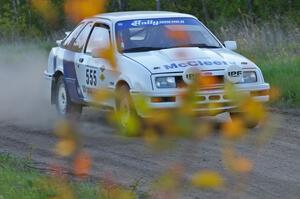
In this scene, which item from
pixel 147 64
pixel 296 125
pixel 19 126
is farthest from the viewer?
pixel 19 126

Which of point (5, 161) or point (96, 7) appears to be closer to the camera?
point (96, 7)

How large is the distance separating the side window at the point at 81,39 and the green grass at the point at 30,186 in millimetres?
3857

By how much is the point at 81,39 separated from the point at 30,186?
5.16 metres

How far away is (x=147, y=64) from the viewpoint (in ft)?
33.3

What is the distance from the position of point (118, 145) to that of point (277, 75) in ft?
17.3

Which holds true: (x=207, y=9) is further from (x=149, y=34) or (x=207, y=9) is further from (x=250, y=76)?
(x=250, y=76)

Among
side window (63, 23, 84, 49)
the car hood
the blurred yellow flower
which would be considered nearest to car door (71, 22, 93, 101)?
side window (63, 23, 84, 49)

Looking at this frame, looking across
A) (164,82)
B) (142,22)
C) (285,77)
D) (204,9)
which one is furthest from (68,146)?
(204,9)

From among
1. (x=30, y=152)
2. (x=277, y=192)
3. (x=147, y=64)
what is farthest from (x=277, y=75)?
(x=277, y=192)

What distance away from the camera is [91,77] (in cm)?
1105

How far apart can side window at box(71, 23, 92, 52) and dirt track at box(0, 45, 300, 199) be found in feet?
3.46

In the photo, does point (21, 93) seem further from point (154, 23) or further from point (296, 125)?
point (296, 125)

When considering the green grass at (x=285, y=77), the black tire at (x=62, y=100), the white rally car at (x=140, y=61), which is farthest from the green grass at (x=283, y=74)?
the black tire at (x=62, y=100)

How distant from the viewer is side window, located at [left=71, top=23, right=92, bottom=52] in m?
11.6
